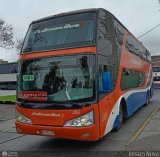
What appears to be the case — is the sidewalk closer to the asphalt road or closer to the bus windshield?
the asphalt road

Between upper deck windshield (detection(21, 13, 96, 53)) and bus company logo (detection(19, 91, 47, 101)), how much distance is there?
1294 mm

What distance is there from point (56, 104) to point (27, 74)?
135cm

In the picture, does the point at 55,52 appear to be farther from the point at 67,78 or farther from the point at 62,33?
the point at 67,78

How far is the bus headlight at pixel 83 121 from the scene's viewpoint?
8102 millimetres

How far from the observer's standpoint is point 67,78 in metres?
8.52

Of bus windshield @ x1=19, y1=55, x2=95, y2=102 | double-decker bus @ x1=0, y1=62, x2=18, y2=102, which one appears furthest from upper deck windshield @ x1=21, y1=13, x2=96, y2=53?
double-decker bus @ x1=0, y1=62, x2=18, y2=102

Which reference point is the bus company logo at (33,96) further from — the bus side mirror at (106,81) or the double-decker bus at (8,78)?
the double-decker bus at (8,78)

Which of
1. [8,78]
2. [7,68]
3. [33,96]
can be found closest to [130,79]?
[33,96]

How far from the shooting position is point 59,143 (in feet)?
32.0

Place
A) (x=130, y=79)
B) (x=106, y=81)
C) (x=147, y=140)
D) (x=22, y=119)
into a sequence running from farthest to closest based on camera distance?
(x=130, y=79) → (x=147, y=140) → (x=22, y=119) → (x=106, y=81)

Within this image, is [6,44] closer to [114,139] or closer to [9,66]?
[9,66]

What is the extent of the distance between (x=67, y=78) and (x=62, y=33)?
1460mm

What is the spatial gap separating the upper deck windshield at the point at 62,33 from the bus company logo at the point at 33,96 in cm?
129

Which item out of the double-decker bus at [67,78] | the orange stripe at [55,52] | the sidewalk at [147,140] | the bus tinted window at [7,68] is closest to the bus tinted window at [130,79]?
the sidewalk at [147,140]
